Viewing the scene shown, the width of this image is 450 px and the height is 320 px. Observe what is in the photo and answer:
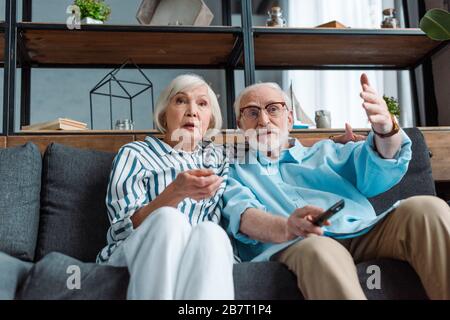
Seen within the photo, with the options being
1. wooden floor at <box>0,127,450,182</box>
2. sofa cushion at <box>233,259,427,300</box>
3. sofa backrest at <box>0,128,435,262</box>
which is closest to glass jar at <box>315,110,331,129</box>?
wooden floor at <box>0,127,450,182</box>

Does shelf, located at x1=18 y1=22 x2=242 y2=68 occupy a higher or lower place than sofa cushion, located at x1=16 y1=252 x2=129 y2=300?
higher

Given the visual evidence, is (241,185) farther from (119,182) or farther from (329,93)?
(329,93)

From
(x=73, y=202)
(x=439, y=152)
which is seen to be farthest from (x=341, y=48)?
(x=73, y=202)

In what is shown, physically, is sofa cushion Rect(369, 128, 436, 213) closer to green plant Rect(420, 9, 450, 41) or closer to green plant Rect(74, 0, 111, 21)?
green plant Rect(420, 9, 450, 41)

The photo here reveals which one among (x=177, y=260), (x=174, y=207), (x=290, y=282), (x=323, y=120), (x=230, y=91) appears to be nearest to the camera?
(x=177, y=260)

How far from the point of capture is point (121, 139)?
199 centimetres

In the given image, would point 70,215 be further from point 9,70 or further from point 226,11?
point 226,11

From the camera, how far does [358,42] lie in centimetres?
241

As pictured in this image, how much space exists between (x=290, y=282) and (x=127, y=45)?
154 cm

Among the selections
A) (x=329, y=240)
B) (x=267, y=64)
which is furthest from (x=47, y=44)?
(x=329, y=240)

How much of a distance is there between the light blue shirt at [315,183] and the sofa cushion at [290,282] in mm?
87

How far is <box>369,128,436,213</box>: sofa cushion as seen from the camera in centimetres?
176

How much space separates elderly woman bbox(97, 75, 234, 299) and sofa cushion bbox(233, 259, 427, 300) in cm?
9

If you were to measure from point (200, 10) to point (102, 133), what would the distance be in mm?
751
